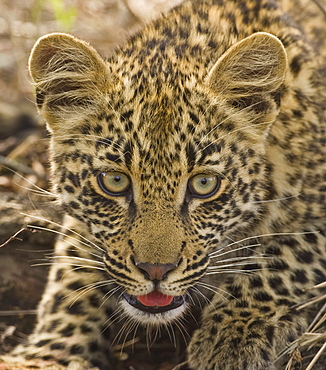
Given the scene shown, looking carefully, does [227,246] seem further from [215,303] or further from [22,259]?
[22,259]

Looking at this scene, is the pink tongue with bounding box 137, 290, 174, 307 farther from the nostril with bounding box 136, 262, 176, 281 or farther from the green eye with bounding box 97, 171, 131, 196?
the green eye with bounding box 97, 171, 131, 196

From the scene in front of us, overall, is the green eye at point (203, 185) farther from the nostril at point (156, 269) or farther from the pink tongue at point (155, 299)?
the pink tongue at point (155, 299)

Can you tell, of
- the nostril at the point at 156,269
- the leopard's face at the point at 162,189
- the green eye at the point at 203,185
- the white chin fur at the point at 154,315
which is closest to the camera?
the nostril at the point at 156,269

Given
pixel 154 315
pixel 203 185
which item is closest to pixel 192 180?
pixel 203 185

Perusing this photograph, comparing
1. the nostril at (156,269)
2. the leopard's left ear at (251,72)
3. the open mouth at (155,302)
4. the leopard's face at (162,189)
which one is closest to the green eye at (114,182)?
the leopard's face at (162,189)

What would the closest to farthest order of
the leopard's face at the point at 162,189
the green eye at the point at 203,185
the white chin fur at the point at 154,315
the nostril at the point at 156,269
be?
1. the nostril at the point at 156,269
2. the leopard's face at the point at 162,189
3. the green eye at the point at 203,185
4. the white chin fur at the point at 154,315

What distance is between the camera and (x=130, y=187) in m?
4.52

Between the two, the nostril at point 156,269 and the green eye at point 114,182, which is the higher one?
the green eye at point 114,182

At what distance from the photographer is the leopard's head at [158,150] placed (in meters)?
4.40

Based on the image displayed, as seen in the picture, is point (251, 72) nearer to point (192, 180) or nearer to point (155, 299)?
point (192, 180)

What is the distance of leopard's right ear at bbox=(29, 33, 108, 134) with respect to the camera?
15.1 ft

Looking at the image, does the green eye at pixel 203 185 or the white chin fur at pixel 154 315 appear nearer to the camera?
the green eye at pixel 203 185

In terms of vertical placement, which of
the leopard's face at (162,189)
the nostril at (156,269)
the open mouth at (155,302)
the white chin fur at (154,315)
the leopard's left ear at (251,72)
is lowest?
the white chin fur at (154,315)

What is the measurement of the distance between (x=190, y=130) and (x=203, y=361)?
168 cm
